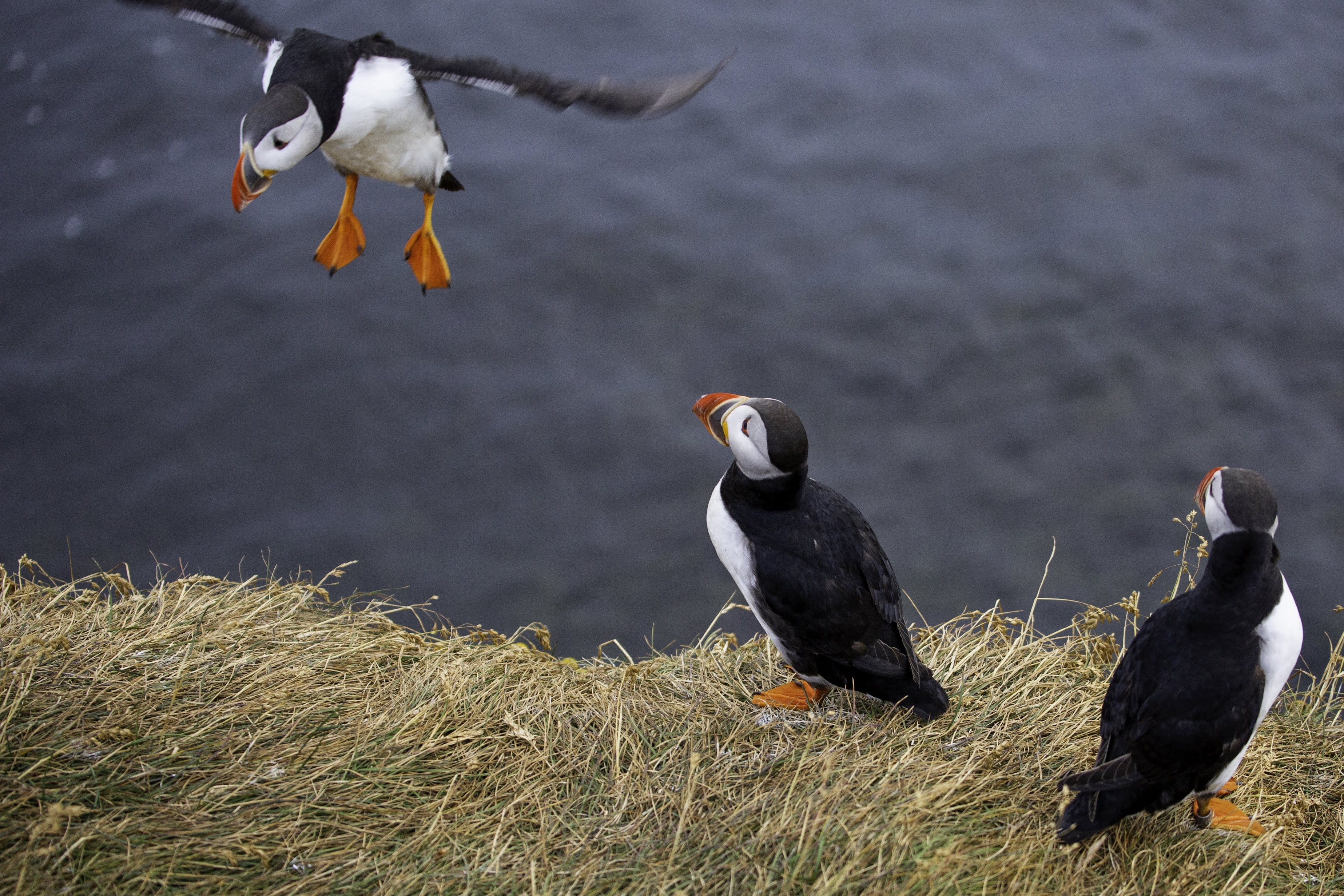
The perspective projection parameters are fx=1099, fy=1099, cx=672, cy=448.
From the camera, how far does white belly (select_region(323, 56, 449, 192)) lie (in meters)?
4.29

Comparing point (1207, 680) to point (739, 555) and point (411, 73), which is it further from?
point (411, 73)

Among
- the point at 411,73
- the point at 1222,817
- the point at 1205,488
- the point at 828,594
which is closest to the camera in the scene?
the point at 1205,488

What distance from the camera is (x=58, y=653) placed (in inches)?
118

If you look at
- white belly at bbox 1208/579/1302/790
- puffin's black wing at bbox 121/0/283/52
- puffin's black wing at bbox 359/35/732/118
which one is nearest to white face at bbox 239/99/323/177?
puffin's black wing at bbox 359/35/732/118

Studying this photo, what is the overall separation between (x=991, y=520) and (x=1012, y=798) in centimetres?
308

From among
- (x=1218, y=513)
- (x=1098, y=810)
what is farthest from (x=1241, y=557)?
(x=1098, y=810)

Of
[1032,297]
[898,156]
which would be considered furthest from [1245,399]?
[898,156]

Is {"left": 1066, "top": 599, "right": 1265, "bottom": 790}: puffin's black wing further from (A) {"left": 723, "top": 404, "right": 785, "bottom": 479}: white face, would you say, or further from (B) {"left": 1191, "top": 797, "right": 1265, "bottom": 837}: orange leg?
(A) {"left": 723, "top": 404, "right": 785, "bottom": 479}: white face

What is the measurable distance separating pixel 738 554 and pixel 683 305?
3.42 metres

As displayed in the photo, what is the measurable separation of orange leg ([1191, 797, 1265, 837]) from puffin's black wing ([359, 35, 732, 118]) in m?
2.61

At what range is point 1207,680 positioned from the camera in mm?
2762

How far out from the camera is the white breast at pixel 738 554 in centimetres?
345

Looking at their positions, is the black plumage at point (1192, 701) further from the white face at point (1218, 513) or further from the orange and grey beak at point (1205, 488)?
the orange and grey beak at point (1205, 488)

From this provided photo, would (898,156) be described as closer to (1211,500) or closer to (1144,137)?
(1144,137)
